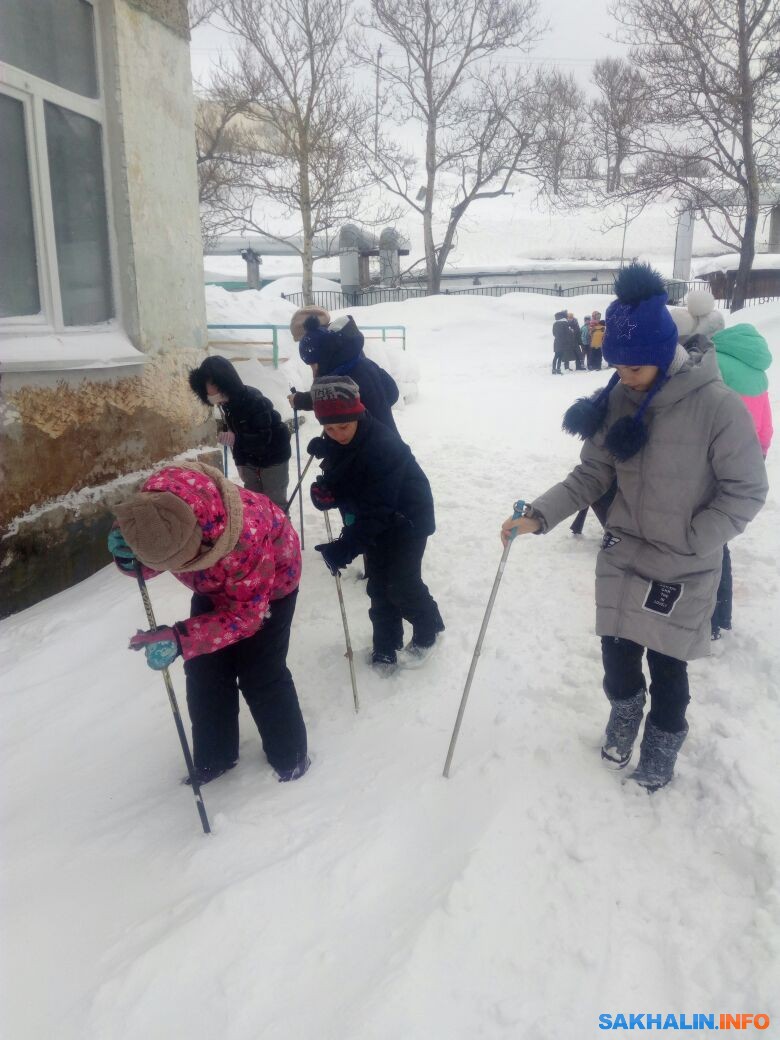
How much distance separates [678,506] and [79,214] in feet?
14.7

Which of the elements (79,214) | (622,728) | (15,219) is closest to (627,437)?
(622,728)

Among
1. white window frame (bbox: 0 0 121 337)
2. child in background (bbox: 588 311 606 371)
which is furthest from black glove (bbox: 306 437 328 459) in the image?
child in background (bbox: 588 311 606 371)

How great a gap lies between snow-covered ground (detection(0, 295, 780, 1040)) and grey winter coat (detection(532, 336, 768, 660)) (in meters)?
0.68

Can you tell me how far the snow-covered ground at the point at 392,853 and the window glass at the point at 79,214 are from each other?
2.28 meters

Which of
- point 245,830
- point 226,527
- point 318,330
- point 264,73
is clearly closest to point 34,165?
point 318,330

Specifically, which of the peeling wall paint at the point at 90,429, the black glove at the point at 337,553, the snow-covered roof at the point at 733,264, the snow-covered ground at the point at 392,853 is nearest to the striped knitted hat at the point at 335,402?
the black glove at the point at 337,553

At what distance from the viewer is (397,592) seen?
3.49 metres

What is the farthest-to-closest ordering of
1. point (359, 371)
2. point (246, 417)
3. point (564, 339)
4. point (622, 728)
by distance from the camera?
point (564, 339) < point (246, 417) < point (359, 371) < point (622, 728)

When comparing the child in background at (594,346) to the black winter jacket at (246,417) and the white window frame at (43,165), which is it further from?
the black winter jacket at (246,417)

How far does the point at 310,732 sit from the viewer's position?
10.4 ft

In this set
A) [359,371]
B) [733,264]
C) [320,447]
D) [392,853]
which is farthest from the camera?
[733,264]

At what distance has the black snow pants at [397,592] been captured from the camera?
342cm

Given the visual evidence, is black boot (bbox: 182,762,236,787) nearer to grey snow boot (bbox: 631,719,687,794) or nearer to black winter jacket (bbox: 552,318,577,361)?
grey snow boot (bbox: 631,719,687,794)

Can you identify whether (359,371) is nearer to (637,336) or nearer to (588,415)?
(588,415)
